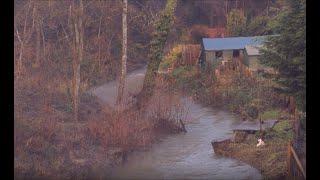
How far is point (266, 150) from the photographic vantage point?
5645mm

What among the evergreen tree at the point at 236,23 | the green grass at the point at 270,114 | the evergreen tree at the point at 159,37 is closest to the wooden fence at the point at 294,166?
the green grass at the point at 270,114

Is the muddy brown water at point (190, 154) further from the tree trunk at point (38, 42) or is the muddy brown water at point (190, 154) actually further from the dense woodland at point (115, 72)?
the tree trunk at point (38, 42)

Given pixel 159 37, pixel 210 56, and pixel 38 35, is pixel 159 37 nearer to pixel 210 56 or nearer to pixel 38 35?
pixel 210 56

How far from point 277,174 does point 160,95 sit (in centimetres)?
229

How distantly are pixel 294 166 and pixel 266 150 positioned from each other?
118 centimetres

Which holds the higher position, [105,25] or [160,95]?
[105,25]

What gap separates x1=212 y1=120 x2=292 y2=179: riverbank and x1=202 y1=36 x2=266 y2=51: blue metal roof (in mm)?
1407

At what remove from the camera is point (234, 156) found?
19.3 feet

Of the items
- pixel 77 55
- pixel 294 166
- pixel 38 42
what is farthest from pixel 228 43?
A: pixel 38 42

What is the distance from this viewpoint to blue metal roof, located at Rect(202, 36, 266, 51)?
677 centimetres

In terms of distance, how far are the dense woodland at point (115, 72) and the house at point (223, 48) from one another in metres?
0.13

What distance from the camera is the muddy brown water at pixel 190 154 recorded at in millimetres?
5562

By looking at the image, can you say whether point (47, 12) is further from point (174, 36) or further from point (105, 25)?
point (174, 36)

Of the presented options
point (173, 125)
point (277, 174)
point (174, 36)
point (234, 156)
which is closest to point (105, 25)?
point (174, 36)
